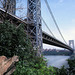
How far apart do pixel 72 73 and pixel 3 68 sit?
26.3 feet

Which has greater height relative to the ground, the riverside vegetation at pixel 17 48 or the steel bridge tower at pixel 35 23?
the steel bridge tower at pixel 35 23

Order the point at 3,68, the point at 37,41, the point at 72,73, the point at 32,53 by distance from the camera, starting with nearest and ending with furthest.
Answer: the point at 3,68, the point at 32,53, the point at 72,73, the point at 37,41

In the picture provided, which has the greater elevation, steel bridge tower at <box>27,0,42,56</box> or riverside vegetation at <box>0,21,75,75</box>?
steel bridge tower at <box>27,0,42,56</box>

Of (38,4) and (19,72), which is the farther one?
(38,4)

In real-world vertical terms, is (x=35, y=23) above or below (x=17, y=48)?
above

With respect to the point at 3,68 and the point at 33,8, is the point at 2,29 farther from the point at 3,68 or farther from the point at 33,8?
the point at 33,8

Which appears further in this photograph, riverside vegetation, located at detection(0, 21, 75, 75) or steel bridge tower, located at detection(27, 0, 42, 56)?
steel bridge tower, located at detection(27, 0, 42, 56)

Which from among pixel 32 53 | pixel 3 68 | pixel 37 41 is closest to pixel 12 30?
pixel 32 53

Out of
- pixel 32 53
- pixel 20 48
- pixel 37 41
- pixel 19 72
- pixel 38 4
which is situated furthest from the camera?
pixel 38 4

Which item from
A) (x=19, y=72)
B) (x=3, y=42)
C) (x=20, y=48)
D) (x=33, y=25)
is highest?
(x=33, y=25)

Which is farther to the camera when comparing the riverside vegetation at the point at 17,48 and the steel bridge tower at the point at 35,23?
the steel bridge tower at the point at 35,23

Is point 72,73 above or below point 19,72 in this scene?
below

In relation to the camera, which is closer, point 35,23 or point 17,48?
point 17,48

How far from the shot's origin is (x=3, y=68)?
1.46 meters
